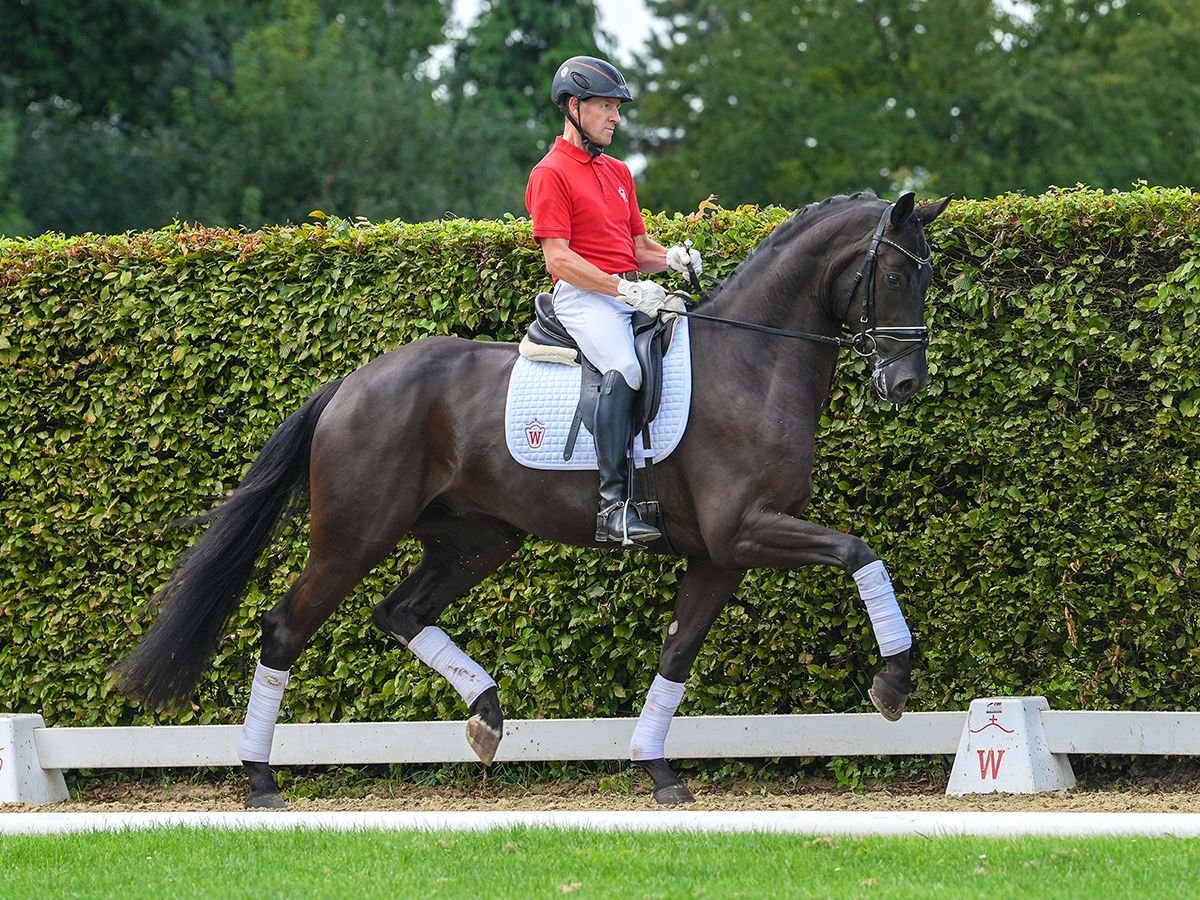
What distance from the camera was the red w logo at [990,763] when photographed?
272 inches

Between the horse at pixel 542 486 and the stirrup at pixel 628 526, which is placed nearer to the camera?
the horse at pixel 542 486

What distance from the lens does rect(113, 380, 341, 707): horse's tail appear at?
23.5 feet

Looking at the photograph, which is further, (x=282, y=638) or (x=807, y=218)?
(x=282, y=638)

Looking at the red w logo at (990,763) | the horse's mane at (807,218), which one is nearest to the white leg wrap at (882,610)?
the red w logo at (990,763)

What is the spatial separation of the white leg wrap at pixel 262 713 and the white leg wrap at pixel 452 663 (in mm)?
699

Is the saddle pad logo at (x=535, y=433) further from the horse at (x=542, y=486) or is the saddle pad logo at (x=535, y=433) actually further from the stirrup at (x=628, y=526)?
the stirrup at (x=628, y=526)

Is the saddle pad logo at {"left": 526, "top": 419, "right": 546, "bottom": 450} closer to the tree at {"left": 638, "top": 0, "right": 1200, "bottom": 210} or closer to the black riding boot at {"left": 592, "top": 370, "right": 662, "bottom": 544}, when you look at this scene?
the black riding boot at {"left": 592, "top": 370, "right": 662, "bottom": 544}

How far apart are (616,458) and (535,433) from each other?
1.60 ft

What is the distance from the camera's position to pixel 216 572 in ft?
23.8

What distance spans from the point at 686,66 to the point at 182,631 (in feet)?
96.4

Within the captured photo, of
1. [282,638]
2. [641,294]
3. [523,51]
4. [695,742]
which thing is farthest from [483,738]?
[523,51]

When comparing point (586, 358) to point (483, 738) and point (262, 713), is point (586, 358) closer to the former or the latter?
point (483, 738)

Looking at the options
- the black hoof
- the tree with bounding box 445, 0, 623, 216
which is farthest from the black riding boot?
the tree with bounding box 445, 0, 623, 216

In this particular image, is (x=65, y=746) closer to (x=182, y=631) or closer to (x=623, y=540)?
(x=182, y=631)
